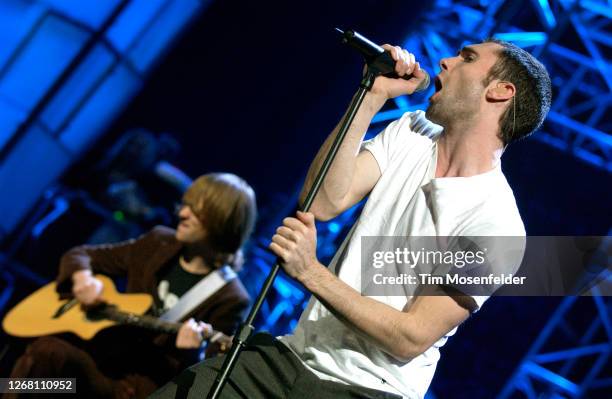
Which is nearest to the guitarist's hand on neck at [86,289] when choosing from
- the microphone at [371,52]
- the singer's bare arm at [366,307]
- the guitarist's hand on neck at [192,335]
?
the guitarist's hand on neck at [192,335]

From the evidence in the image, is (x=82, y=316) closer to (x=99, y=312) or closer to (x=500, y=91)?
(x=99, y=312)

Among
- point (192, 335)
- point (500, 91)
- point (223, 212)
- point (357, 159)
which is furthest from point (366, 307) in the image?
point (223, 212)

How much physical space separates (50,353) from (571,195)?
10.9ft

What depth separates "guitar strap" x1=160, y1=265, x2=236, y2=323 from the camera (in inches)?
146

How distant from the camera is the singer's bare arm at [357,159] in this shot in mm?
2166

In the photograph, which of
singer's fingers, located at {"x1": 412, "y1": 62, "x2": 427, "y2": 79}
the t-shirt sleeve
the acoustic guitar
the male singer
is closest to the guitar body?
the acoustic guitar

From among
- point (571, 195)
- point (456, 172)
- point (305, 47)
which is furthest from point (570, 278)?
point (305, 47)

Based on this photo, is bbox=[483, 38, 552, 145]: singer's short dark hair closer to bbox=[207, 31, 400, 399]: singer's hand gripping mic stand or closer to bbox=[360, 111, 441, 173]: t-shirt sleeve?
bbox=[360, 111, 441, 173]: t-shirt sleeve

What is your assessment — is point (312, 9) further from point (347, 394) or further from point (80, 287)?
point (347, 394)

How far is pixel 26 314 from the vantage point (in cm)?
392

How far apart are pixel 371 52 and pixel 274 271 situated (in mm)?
665

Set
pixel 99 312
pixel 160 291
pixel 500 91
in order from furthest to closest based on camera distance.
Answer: pixel 160 291, pixel 99 312, pixel 500 91

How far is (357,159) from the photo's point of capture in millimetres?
2318

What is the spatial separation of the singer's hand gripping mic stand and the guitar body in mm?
2028
